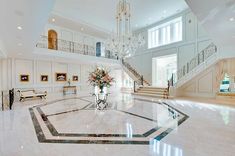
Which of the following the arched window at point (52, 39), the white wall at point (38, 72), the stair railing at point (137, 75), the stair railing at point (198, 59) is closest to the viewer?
the stair railing at point (198, 59)

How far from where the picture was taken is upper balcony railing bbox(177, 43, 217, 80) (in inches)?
348

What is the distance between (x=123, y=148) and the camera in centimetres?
276

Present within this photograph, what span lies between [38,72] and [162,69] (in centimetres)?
1083

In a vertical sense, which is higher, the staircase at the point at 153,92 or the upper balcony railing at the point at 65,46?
the upper balcony railing at the point at 65,46

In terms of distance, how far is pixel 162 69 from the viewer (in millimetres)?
13234

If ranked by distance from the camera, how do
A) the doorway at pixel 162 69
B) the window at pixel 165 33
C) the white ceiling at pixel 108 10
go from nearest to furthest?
the white ceiling at pixel 108 10, the window at pixel 165 33, the doorway at pixel 162 69

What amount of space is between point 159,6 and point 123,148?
9227 millimetres

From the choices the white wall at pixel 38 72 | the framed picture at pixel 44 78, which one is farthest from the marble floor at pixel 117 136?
the framed picture at pixel 44 78

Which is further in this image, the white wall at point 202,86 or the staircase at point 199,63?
the white wall at point 202,86

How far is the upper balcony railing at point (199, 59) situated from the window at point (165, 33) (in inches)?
84.7

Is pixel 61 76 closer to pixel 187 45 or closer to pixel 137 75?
pixel 137 75

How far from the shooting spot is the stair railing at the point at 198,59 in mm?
8836

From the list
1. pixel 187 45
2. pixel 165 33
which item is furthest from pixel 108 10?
pixel 187 45

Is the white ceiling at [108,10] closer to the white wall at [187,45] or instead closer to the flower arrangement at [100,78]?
the white wall at [187,45]
